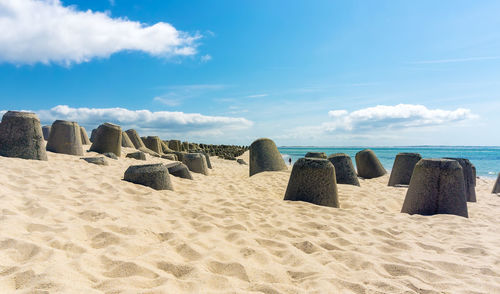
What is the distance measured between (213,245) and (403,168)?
7490 mm

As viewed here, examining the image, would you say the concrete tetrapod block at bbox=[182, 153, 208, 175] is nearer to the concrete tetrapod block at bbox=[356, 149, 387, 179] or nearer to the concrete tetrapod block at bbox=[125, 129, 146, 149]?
the concrete tetrapod block at bbox=[356, 149, 387, 179]

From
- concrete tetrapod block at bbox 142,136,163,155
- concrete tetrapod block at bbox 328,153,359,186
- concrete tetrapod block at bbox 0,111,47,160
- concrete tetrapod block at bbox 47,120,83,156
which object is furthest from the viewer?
concrete tetrapod block at bbox 142,136,163,155

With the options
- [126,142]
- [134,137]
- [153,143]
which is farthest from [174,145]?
[126,142]

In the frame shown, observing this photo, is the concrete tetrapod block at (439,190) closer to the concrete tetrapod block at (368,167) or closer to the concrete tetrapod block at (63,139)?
the concrete tetrapod block at (368,167)

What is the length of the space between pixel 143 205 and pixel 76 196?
89 centimetres

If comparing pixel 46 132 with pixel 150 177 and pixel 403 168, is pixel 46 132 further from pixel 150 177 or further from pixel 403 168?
pixel 403 168

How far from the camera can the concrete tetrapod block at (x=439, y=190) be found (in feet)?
16.2

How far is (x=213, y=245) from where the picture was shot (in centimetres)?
286

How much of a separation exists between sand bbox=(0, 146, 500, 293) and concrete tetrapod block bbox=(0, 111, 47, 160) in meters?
1.41

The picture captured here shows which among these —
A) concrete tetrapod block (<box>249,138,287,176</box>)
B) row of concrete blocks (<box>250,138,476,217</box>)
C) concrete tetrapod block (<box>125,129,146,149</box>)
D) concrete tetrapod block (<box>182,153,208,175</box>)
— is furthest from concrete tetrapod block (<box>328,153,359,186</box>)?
concrete tetrapod block (<box>125,129,146,149</box>)

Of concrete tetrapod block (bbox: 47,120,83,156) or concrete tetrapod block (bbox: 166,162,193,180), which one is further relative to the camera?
concrete tetrapod block (bbox: 47,120,83,156)

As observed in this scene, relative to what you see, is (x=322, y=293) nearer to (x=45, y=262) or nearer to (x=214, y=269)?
(x=214, y=269)

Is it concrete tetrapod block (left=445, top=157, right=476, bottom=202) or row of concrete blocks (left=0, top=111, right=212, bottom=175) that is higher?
row of concrete blocks (left=0, top=111, right=212, bottom=175)

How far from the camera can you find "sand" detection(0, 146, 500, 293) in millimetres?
2119
